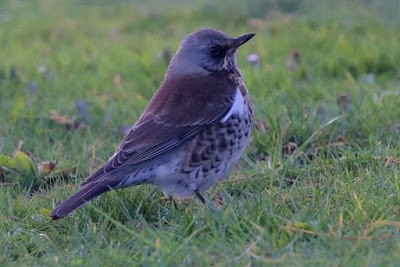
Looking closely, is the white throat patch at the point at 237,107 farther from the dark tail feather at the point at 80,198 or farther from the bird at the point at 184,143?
the dark tail feather at the point at 80,198

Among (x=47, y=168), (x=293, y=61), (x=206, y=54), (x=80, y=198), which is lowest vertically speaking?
(x=293, y=61)

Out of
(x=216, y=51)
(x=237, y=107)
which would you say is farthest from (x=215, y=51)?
(x=237, y=107)

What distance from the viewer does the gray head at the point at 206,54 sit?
5184 mm

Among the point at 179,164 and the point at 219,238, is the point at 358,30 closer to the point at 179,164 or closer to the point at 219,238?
the point at 179,164

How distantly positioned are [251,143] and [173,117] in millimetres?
1055

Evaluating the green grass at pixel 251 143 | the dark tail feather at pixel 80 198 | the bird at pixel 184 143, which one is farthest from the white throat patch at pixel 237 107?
the dark tail feather at pixel 80 198

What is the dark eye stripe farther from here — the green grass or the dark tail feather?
the dark tail feather

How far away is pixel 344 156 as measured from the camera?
16.9ft

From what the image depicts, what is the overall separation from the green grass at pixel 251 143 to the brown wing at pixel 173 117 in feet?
0.82

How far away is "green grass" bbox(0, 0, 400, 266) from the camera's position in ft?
12.9

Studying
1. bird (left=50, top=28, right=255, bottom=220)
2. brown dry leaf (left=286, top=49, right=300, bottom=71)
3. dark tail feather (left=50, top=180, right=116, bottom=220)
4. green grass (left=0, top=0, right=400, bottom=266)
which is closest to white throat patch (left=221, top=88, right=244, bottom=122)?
bird (left=50, top=28, right=255, bottom=220)

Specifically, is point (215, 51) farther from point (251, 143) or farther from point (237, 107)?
point (251, 143)

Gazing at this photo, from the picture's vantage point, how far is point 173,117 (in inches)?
189

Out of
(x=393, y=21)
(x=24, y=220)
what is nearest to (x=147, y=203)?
(x=24, y=220)
